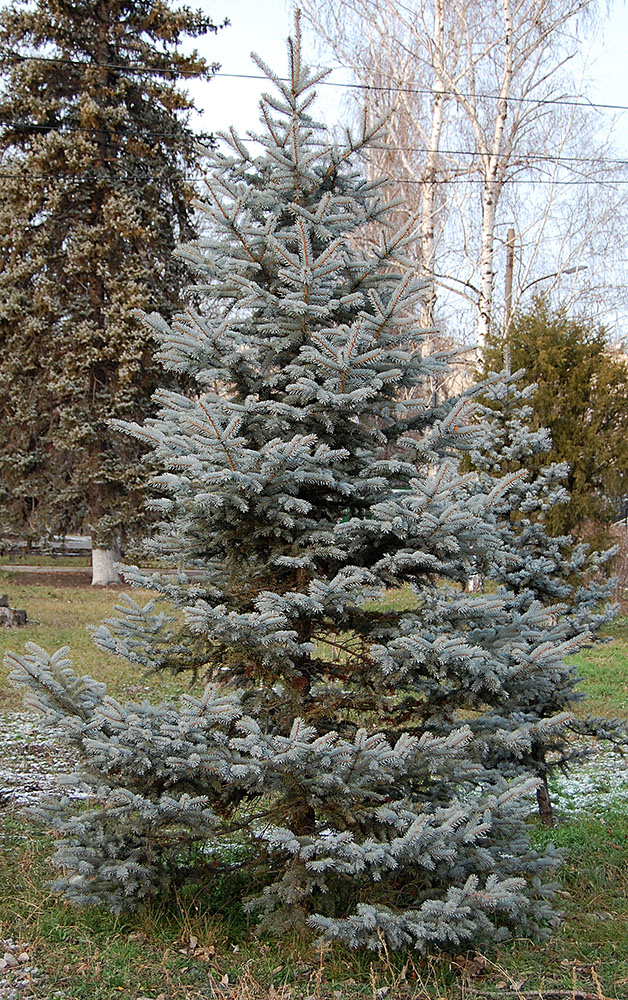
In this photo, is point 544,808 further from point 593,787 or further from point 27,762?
point 27,762

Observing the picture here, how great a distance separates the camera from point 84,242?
52.4 feet

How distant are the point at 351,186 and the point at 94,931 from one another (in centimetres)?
356

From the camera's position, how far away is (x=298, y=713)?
140 inches

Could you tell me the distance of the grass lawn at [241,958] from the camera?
9.95 feet

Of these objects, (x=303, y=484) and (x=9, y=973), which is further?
(x=303, y=484)

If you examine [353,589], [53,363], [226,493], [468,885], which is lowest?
[468,885]

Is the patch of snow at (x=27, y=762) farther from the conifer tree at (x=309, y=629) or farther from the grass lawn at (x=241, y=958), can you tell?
the conifer tree at (x=309, y=629)

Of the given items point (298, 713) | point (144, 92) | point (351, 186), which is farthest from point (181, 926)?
point (144, 92)

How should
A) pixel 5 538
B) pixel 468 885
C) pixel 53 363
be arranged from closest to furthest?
pixel 468 885 → pixel 53 363 → pixel 5 538

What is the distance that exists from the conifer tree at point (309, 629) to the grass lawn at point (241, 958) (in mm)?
139

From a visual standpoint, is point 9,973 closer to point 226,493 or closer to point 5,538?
point 226,493

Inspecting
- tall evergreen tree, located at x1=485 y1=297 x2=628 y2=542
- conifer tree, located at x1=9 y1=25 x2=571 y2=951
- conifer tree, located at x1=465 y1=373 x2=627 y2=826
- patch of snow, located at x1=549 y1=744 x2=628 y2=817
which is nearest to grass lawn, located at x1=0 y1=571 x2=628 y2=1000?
conifer tree, located at x1=9 y1=25 x2=571 y2=951

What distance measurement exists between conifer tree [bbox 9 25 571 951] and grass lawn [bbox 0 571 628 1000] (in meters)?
0.14

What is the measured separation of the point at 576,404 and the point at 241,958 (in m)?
8.00
